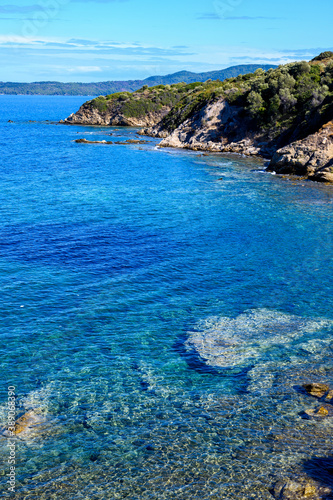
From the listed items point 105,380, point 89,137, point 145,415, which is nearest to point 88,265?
point 105,380

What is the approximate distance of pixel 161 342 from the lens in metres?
27.8

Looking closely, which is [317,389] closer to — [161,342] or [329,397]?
[329,397]

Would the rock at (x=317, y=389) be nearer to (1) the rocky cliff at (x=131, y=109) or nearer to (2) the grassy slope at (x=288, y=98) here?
(2) the grassy slope at (x=288, y=98)

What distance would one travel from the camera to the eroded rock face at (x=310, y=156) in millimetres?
76500

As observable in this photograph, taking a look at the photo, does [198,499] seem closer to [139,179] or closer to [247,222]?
[247,222]

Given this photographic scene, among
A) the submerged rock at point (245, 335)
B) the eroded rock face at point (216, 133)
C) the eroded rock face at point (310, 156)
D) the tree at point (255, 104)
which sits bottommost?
the submerged rock at point (245, 335)

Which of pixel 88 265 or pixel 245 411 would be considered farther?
pixel 88 265

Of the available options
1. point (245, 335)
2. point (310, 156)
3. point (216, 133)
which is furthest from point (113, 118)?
point (245, 335)

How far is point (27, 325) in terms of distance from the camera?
29.0 m

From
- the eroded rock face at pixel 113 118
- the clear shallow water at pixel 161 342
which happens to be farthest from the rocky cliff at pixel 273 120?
the eroded rock face at pixel 113 118

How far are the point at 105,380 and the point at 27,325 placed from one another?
26.5ft

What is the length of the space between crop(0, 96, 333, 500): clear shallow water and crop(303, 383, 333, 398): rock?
475 millimetres

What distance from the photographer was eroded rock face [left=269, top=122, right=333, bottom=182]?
7650cm

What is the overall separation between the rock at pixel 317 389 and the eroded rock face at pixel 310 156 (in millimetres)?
56909
